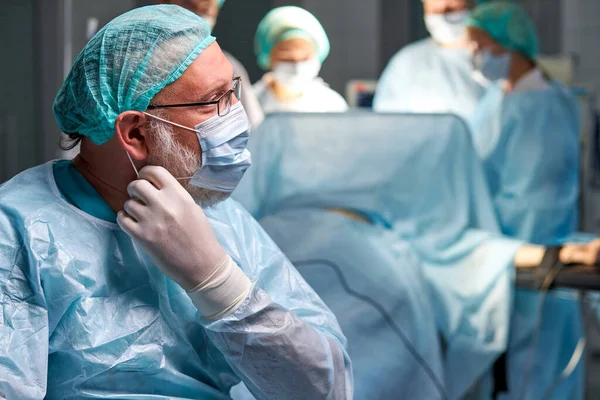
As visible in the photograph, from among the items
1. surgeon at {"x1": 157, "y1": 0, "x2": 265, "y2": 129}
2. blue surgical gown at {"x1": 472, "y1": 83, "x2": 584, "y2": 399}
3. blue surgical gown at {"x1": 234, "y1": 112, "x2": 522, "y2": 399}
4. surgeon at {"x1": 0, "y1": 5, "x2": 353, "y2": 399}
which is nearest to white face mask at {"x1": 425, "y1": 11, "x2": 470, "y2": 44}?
blue surgical gown at {"x1": 472, "y1": 83, "x2": 584, "y2": 399}

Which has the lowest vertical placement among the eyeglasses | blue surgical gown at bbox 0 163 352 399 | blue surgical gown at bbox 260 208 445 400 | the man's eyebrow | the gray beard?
blue surgical gown at bbox 260 208 445 400

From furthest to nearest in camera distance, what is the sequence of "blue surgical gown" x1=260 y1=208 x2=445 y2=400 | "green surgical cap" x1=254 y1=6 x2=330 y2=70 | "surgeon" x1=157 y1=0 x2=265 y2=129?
"green surgical cap" x1=254 y1=6 x2=330 y2=70, "surgeon" x1=157 y1=0 x2=265 y2=129, "blue surgical gown" x1=260 y1=208 x2=445 y2=400

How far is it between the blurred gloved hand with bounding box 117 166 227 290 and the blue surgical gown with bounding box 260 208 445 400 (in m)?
0.70

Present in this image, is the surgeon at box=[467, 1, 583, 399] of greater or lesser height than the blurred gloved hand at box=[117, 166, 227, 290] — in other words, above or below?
below

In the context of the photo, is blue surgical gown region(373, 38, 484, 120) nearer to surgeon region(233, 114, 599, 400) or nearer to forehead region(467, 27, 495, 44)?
forehead region(467, 27, 495, 44)

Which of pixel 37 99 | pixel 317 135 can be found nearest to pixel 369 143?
pixel 317 135

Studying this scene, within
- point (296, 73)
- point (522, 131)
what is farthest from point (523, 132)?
point (296, 73)

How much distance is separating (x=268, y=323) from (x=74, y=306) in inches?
10.0

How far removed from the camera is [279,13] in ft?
7.62

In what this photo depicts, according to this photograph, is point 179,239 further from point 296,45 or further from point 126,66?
point 296,45

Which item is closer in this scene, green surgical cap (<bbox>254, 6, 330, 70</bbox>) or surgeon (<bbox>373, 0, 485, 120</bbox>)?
green surgical cap (<bbox>254, 6, 330, 70</bbox>)

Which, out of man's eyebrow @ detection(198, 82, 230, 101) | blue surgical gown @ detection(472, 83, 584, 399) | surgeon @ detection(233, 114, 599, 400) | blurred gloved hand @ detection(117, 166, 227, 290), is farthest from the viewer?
blue surgical gown @ detection(472, 83, 584, 399)

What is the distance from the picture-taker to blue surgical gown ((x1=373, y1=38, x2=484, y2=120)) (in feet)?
8.89

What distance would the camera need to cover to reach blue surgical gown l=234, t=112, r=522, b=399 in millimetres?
2309
